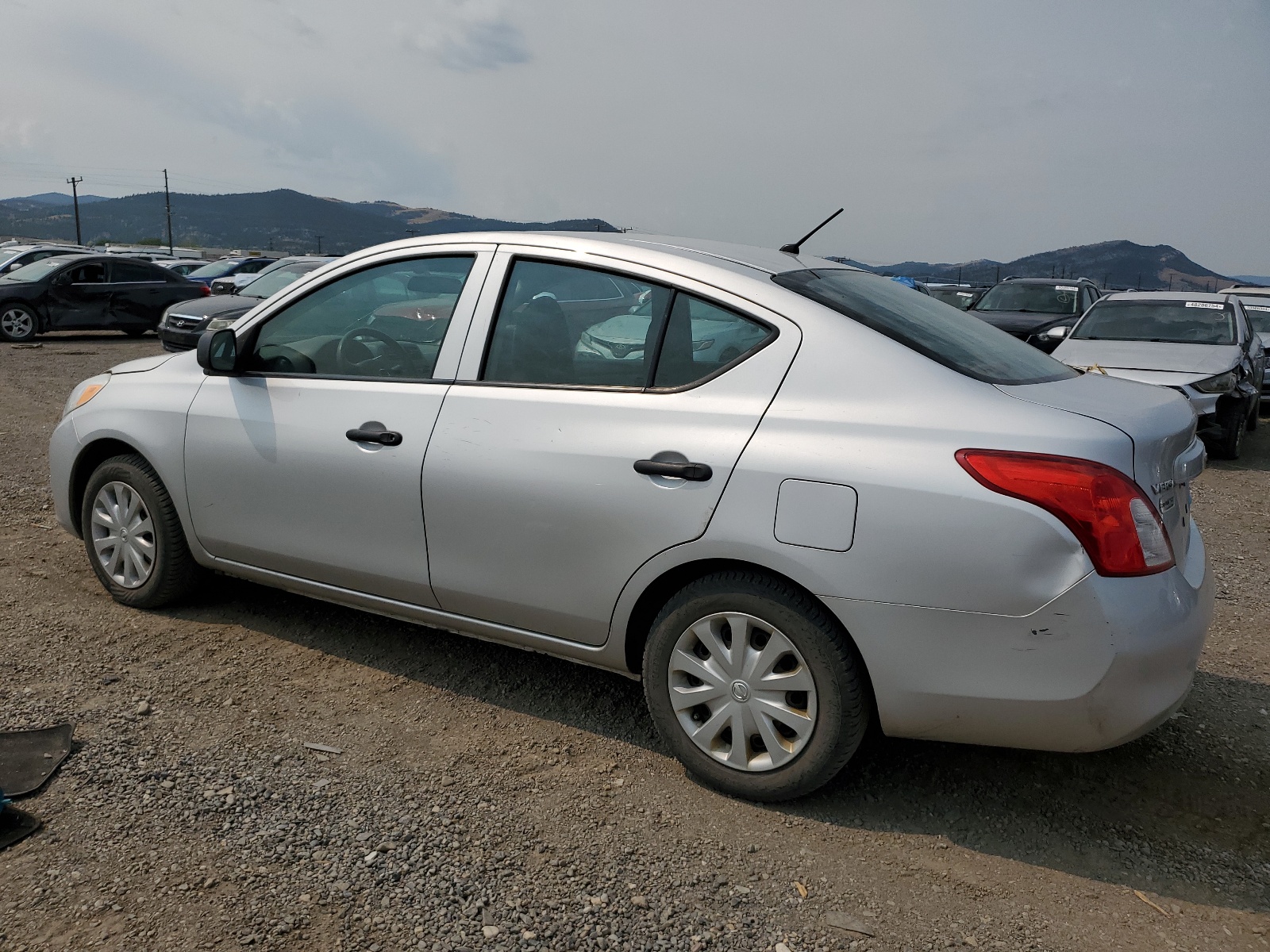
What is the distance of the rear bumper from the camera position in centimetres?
244

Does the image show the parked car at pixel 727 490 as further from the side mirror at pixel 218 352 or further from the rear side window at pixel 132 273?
the rear side window at pixel 132 273

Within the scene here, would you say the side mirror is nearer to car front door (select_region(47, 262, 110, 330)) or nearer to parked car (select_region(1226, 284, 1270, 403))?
parked car (select_region(1226, 284, 1270, 403))

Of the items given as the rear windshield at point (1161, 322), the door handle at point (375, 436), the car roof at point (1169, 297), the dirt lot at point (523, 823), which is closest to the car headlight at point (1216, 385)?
the rear windshield at point (1161, 322)

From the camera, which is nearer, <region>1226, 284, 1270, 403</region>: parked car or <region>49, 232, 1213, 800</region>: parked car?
<region>49, 232, 1213, 800</region>: parked car

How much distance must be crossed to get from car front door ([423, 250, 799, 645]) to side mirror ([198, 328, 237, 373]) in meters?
1.08

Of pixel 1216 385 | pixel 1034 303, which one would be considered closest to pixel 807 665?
pixel 1216 385

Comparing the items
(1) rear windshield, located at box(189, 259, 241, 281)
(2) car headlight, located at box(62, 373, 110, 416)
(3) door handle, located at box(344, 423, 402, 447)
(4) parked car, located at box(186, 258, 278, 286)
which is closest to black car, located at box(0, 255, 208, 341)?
(4) parked car, located at box(186, 258, 278, 286)

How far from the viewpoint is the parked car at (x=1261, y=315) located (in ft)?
38.3

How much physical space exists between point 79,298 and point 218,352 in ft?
53.7

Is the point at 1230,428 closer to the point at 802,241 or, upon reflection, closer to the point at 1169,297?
the point at 1169,297

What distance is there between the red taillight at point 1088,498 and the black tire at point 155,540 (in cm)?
319

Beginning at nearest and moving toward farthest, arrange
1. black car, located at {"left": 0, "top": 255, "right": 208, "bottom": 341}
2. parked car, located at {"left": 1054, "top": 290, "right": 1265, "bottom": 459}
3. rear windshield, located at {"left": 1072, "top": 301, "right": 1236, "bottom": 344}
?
parked car, located at {"left": 1054, "top": 290, "right": 1265, "bottom": 459}
rear windshield, located at {"left": 1072, "top": 301, "right": 1236, "bottom": 344}
black car, located at {"left": 0, "top": 255, "right": 208, "bottom": 341}

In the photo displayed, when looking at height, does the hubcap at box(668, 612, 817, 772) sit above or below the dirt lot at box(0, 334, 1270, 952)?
above

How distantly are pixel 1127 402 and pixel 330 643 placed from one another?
310 cm
